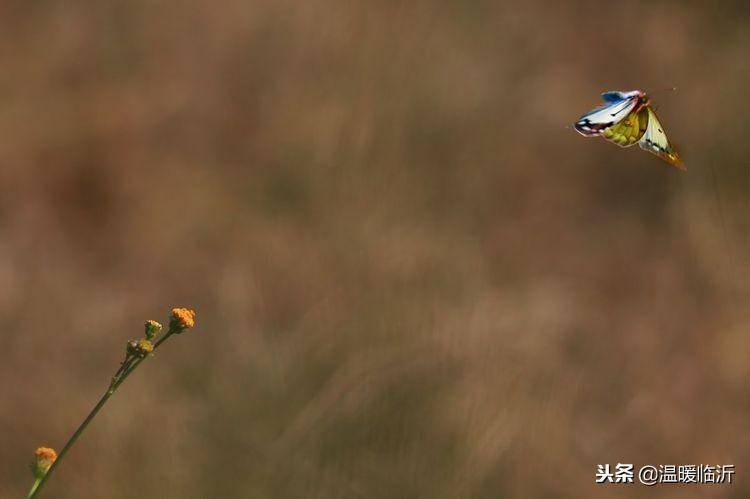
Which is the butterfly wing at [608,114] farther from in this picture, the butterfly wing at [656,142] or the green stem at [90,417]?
the green stem at [90,417]

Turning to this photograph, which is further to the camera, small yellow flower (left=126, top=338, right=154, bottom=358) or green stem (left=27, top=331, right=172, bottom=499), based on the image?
small yellow flower (left=126, top=338, right=154, bottom=358)

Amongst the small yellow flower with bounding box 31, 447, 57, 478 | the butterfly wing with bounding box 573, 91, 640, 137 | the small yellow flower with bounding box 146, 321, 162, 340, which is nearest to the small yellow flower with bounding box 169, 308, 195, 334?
the small yellow flower with bounding box 146, 321, 162, 340

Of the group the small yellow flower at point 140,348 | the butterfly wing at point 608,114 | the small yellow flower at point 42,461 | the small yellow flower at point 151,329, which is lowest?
the small yellow flower at point 42,461

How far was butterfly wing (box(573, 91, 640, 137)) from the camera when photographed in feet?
2.48

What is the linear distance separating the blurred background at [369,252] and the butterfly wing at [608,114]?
597 mm

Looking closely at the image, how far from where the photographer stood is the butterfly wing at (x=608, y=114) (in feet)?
2.48

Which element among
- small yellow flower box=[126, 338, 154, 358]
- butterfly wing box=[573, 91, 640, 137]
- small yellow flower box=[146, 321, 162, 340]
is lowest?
small yellow flower box=[126, 338, 154, 358]

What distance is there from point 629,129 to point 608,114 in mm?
46

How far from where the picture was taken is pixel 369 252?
2.04 metres

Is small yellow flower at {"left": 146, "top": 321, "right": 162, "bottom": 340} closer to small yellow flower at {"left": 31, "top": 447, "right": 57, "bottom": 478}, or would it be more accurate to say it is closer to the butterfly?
small yellow flower at {"left": 31, "top": 447, "right": 57, "bottom": 478}

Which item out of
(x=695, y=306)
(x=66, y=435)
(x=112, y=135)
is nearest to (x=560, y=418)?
(x=695, y=306)

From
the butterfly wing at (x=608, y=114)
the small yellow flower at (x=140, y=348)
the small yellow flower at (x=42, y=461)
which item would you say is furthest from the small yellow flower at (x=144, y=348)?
the butterfly wing at (x=608, y=114)

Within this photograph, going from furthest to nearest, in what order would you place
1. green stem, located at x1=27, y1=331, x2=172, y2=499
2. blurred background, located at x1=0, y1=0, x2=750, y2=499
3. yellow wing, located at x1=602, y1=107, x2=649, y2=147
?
blurred background, located at x1=0, y1=0, x2=750, y2=499 < yellow wing, located at x1=602, y1=107, x2=649, y2=147 < green stem, located at x1=27, y1=331, x2=172, y2=499

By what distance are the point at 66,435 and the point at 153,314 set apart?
1.67 ft
